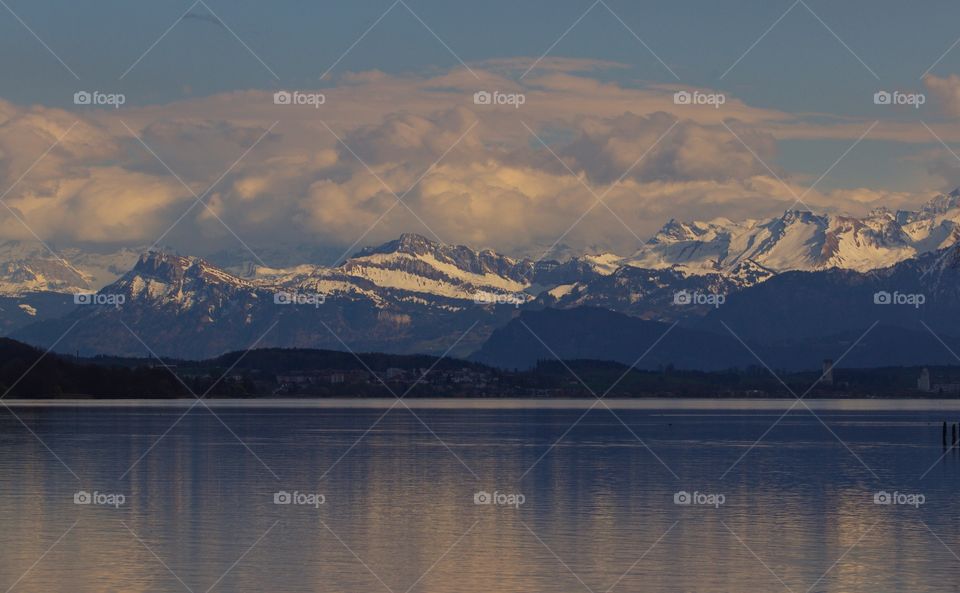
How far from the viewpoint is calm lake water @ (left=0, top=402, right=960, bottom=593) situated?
58906 mm

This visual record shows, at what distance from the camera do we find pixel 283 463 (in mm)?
119562

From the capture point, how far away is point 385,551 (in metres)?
65.4

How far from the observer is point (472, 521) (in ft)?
251

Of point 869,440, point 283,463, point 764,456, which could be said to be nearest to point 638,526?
point 283,463

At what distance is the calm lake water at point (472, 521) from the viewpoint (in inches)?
2319

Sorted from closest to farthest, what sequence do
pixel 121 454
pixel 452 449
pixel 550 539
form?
pixel 550 539 < pixel 121 454 < pixel 452 449

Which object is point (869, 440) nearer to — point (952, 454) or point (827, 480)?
point (952, 454)

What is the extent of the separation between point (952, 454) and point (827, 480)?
44.5 m

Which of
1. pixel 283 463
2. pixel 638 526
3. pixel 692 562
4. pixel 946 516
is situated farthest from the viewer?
pixel 283 463

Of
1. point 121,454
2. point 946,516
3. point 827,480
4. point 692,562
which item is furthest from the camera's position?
point 121,454

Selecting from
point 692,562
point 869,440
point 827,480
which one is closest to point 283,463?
point 827,480

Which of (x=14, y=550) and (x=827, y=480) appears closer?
(x=14, y=550)

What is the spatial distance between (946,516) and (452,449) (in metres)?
68.1

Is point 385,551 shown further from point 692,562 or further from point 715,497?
point 715,497
